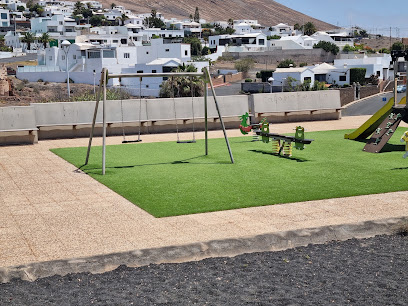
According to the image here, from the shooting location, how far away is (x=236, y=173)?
15109 millimetres

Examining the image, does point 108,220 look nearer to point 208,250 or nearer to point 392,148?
point 208,250

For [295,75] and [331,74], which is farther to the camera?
[331,74]

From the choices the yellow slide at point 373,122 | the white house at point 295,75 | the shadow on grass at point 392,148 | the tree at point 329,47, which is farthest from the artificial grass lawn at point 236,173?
the tree at point 329,47

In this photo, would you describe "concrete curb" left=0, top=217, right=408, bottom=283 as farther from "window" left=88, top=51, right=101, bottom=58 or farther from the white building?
"window" left=88, top=51, right=101, bottom=58

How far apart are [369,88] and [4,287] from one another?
6247 cm

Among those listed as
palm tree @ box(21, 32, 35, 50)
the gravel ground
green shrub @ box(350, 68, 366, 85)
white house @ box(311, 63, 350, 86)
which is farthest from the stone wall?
the gravel ground

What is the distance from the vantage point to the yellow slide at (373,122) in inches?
787

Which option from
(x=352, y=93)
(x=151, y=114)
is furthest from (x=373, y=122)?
(x=352, y=93)

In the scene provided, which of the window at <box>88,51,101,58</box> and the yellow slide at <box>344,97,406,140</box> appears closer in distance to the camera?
the yellow slide at <box>344,97,406,140</box>

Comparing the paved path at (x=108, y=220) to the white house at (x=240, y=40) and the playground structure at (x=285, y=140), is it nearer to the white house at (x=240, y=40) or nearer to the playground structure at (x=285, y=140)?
the playground structure at (x=285, y=140)

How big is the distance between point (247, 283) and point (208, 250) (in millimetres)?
1220

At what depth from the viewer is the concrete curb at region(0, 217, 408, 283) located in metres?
8.09

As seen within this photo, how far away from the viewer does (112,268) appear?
8312 millimetres

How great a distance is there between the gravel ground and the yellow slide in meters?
11.7
